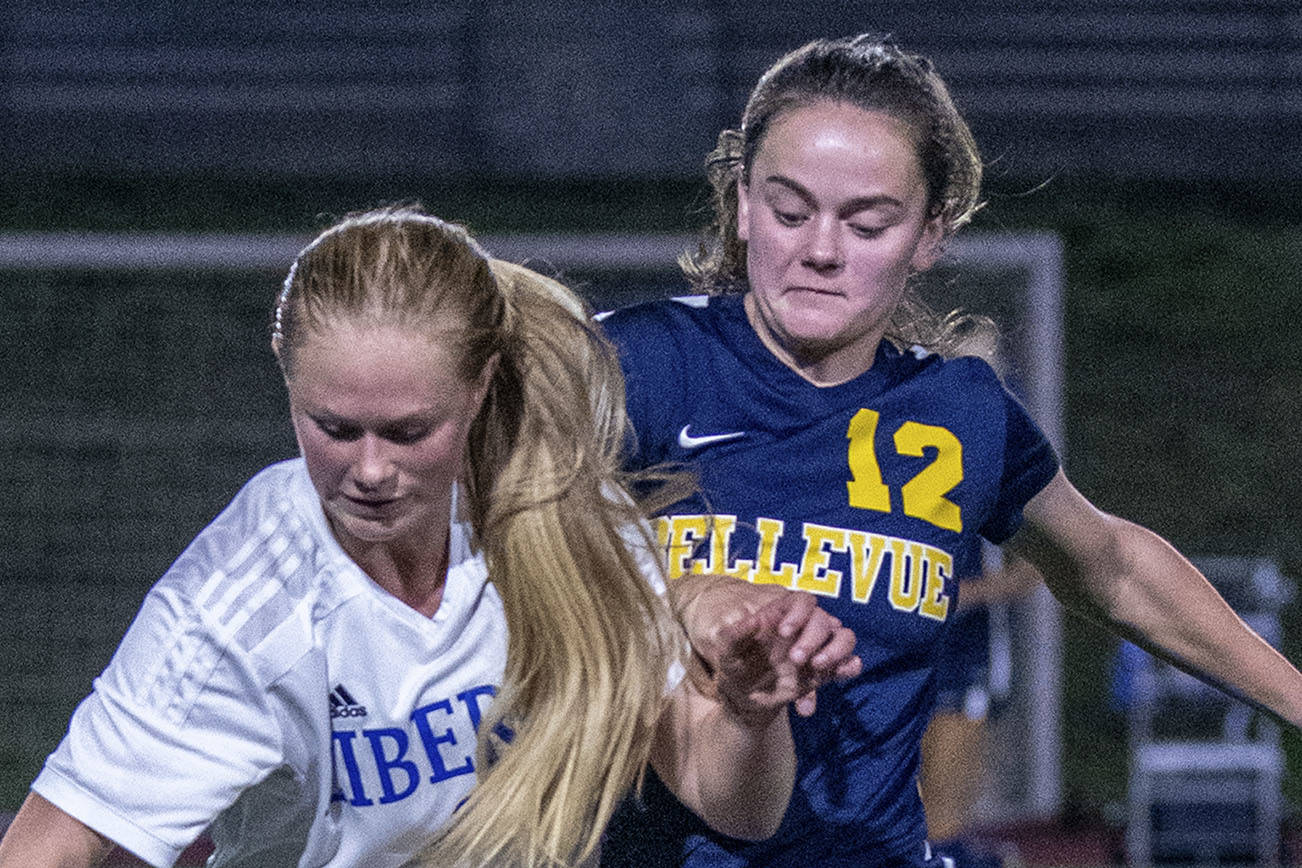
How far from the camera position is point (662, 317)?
199 cm

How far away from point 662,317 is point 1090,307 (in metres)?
8.56

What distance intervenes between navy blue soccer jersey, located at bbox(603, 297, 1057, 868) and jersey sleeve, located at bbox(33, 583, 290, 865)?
1.59ft

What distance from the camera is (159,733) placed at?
161cm

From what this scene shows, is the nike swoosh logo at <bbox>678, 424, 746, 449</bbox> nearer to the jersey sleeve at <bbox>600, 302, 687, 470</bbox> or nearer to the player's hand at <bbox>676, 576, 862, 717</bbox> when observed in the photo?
the jersey sleeve at <bbox>600, 302, 687, 470</bbox>

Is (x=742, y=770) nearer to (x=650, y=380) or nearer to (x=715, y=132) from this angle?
(x=650, y=380)

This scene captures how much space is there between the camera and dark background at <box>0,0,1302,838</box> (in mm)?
9422

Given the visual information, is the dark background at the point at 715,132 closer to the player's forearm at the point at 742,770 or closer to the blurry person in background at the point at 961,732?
the blurry person in background at the point at 961,732

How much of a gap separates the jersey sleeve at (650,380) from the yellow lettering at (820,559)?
0.57 ft

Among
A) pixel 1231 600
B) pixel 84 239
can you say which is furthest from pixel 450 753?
pixel 1231 600

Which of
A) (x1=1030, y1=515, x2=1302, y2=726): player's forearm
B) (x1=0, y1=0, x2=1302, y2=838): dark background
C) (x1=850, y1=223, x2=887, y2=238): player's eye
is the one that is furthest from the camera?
(x1=0, y1=0, x2=1302, y2=838): dark background

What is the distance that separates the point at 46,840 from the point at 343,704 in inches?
11.1

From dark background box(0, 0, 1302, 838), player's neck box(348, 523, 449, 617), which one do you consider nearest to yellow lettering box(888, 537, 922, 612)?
player's neck box(348, 523, 449, 617)

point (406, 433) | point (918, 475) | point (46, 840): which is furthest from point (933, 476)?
point (46, 840)

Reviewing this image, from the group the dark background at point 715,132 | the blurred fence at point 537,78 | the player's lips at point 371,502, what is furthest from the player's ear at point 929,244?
the blurred fence at point 537,78
